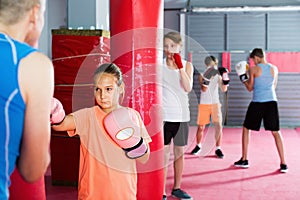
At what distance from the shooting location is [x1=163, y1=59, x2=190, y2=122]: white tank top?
12.4 feet

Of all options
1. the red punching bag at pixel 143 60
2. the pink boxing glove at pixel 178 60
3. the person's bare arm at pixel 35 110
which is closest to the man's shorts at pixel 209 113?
the pink boxing glove at pixel 178 60

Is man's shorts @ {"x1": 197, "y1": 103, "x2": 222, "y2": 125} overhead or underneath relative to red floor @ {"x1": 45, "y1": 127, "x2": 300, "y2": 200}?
overhead

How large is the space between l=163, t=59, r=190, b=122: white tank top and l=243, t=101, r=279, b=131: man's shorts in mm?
1680

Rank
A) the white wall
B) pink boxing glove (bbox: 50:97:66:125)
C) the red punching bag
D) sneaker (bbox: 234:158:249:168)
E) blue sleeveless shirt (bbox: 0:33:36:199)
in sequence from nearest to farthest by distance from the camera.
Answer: blue sleeveless shirt (bbox: 0:33:36:199)
pink boxing glove (bbox: 50:97:66:125)
the red punching bag
sneaker (bbox: 234:158:249:168)
the white wall

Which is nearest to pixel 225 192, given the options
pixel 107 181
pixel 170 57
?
pixel 170 57

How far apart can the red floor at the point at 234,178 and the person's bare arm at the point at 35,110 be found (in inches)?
117

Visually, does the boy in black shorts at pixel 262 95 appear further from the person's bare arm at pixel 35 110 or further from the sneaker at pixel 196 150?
the person's bare arm at pixel 35 110

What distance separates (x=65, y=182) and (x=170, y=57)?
1.86m

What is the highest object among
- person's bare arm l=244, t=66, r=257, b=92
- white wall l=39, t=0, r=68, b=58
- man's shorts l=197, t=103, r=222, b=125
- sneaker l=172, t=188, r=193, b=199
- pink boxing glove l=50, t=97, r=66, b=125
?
white wall l=39, t=0, r=68, b=58

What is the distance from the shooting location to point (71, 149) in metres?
4.59

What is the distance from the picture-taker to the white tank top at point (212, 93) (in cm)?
618

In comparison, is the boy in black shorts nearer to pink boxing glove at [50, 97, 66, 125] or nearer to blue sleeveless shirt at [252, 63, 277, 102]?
blue sleeveless shirt at [252, 63, 277, 102]

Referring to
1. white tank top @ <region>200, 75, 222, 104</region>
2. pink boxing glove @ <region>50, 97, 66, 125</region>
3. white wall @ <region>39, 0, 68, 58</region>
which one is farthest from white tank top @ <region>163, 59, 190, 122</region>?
white wall @ <region>39, 0, 68, 58</region>

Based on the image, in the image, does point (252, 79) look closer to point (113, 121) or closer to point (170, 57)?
point (170, 57)
